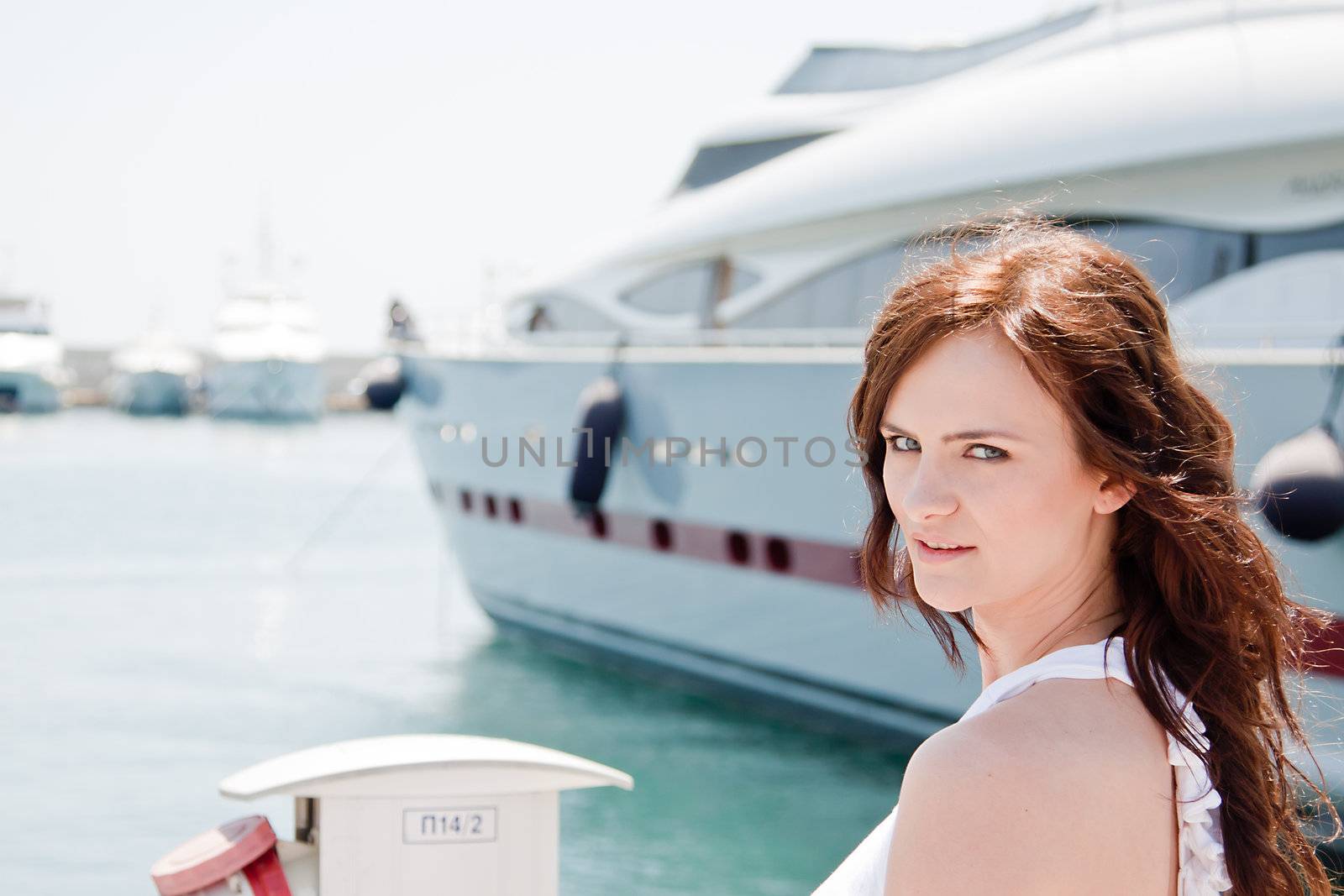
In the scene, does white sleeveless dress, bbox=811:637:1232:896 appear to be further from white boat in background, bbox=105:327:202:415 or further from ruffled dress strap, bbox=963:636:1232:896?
white boat in background, bbox=105:327:202:415

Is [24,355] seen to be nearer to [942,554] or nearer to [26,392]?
[26,392]

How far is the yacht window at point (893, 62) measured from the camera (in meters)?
8.68

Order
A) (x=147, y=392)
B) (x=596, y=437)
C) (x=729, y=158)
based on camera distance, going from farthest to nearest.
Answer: (x=147, y=392) < (x=729, y=158) < (x=596, y=437)

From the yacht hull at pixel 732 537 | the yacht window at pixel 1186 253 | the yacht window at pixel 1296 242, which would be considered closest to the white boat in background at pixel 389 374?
the yacht hull at pixel 732 537

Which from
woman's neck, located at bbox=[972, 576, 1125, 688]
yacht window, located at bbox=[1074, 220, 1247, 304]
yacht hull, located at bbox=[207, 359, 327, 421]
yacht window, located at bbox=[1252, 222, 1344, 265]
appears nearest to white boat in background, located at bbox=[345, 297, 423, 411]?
yacht window, located at bbox=[1074, 220, 1247, 304]

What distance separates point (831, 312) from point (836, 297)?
93 mm

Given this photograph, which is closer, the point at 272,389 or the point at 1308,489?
the point at 1308,489

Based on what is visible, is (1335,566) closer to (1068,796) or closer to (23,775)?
(1068,796)

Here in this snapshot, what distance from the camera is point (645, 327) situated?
385 inches

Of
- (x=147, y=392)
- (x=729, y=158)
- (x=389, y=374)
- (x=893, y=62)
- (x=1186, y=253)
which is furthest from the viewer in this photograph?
(x=147, y=392)

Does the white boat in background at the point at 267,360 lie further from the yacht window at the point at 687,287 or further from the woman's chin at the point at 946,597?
the woman's chin at the point at 946,597

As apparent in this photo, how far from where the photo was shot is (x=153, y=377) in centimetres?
7581

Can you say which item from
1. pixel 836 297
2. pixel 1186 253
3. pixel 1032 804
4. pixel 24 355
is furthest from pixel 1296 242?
pixel 24 355

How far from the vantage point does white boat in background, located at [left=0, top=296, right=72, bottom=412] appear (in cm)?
6931
